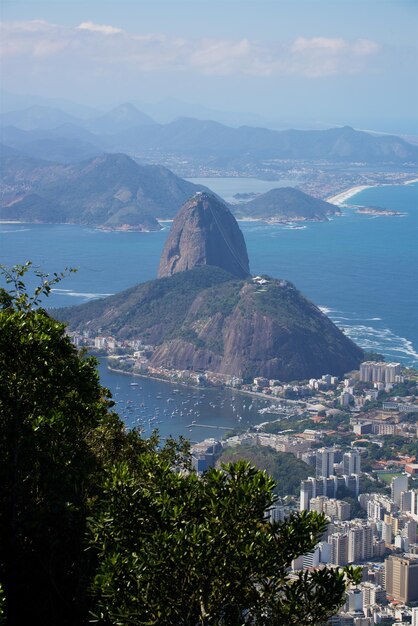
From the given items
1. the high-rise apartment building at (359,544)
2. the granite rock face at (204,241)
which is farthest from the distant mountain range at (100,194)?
the high-rise apartment building at (359,544)

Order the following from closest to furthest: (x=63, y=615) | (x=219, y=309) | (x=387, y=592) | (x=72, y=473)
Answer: (x=63, y=615) → (x=72, y=473) → (x=387, y=592) → (x=219, y=309)

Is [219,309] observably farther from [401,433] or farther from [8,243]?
[8,243]

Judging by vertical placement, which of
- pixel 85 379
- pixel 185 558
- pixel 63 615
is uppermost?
pixel 85 379

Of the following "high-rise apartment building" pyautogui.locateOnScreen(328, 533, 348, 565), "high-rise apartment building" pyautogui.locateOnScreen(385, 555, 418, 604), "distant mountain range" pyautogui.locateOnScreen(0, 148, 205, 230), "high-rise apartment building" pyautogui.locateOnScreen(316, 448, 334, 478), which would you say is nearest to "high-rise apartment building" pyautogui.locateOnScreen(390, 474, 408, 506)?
"high-rise apartment building" pyautogui.locateOnScreen(316, 448, 334, 478)

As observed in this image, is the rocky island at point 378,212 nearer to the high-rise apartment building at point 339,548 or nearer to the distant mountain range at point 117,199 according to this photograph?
the distant mountain range at point 117,199

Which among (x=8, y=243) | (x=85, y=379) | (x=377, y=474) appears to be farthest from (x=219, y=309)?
(x=85, y=379)

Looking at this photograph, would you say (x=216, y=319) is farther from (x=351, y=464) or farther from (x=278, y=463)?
(x=351, y=464)
